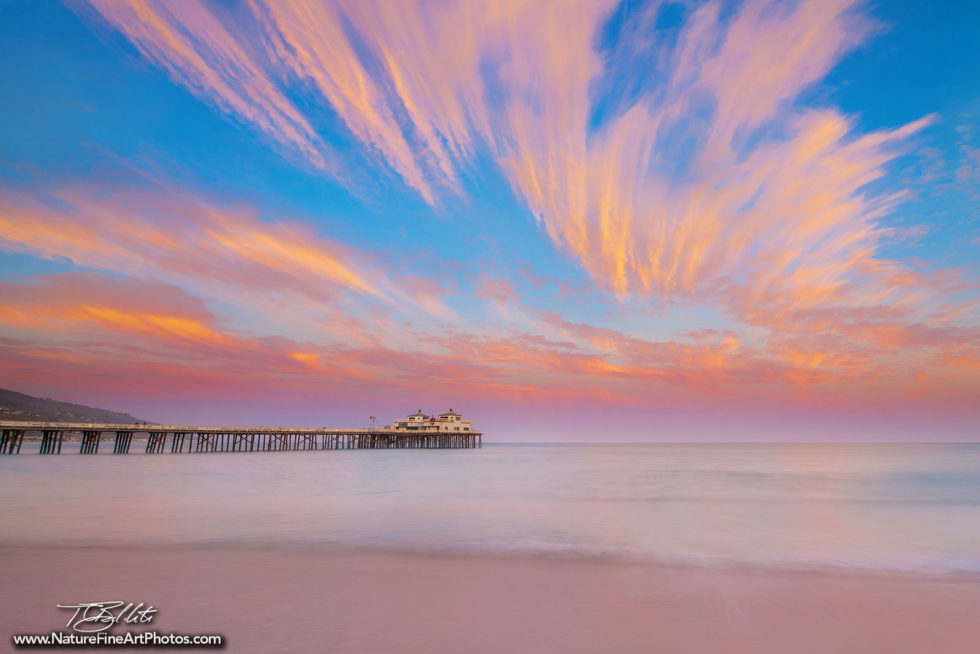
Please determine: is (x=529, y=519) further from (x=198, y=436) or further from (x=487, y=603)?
(x=198, y=436)

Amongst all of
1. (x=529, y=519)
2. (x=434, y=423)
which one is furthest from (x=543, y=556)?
(x=434, y=423)

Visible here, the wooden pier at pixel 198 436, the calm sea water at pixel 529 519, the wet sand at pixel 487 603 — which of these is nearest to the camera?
the wet sand at pixel 487 603

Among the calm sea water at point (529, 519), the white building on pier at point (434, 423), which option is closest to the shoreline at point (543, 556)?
the calm sea water at point (529, 519)

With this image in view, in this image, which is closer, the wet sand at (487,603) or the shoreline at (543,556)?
the wet sand at (487,603)

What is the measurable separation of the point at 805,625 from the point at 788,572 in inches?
141

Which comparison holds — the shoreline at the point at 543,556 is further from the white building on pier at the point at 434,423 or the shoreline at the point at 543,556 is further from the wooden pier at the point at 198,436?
the white building on pier at the point at 434,423

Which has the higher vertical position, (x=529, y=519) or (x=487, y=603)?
(x=487, y=603)

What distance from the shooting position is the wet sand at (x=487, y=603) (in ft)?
20.4

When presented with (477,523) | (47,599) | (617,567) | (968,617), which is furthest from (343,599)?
(968,617)

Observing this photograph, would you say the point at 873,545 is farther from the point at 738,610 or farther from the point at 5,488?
the point at 5,488

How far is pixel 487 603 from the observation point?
762 centimetres

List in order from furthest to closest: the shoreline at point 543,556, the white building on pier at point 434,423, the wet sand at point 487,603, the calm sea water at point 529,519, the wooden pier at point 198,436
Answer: the white building on pier at point 434,423 < the wooden pier at point 198,436 < the calm sea water at point 529,519 < the shoreline at point 543,556 < the wet sand at point 487,603

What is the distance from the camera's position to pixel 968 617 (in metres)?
7.43

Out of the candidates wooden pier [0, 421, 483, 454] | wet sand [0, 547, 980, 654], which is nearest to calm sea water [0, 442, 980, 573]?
wet sand [0, 547, 980, 654]
